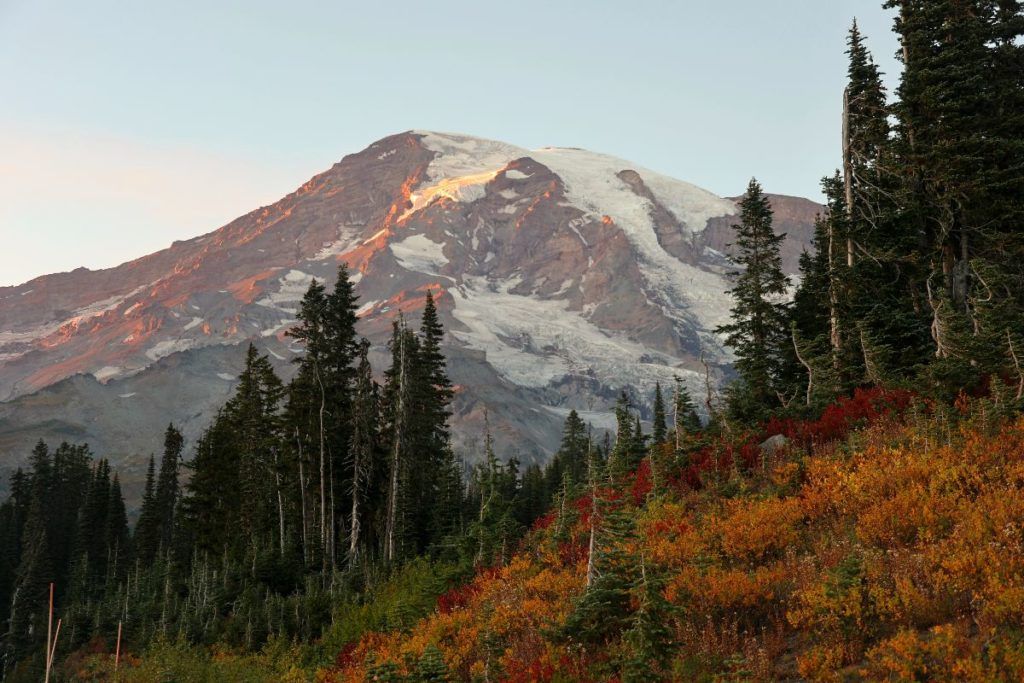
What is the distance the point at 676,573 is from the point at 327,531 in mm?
31569

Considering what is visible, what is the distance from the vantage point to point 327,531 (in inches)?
1631

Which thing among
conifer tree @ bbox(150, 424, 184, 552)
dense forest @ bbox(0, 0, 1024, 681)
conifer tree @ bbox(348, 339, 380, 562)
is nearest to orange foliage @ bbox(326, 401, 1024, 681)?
dense forest @ bbox(0, 0, 1024, 681)

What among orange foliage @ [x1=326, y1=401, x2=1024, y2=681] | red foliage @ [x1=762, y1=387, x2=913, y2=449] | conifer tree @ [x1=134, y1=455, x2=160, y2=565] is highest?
red foliage @ [x1=762, y1=387, x2=913, y2=449]

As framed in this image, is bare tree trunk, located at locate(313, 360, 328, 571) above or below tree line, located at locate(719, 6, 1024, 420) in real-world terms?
below

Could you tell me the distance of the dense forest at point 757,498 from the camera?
403 inches

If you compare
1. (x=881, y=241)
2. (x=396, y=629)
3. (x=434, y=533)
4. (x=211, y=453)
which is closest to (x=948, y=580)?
(x=396, y=629)

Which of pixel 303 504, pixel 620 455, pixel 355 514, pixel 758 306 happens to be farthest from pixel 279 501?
pixel 758 306

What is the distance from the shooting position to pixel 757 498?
623 inches

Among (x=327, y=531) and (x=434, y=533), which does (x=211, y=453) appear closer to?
(x=327, y=531)

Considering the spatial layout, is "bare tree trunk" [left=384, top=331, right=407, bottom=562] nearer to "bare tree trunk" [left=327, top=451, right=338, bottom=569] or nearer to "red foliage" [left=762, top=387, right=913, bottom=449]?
"bare tree trunk" [left=327, top=451, right=338, bottom=569]

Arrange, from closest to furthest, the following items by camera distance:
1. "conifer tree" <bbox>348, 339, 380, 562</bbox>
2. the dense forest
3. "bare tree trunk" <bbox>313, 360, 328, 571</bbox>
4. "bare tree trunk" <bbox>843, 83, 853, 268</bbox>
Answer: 1. the dense forest
2. "bare tree trunk" <bbox>843, 83, 853, 268</bbox>
3. "conifer tree" <bbox>348, 339, 380, 562</bbox>
4. "bare tree trunk" <bbox>313, 360, 328, 571</bbox>

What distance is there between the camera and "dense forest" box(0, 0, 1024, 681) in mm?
10242

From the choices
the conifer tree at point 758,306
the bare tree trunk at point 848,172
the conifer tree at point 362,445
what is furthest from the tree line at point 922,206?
the conifer tree at point 362,445

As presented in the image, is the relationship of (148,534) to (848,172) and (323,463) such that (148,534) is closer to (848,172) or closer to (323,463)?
(323,463)
